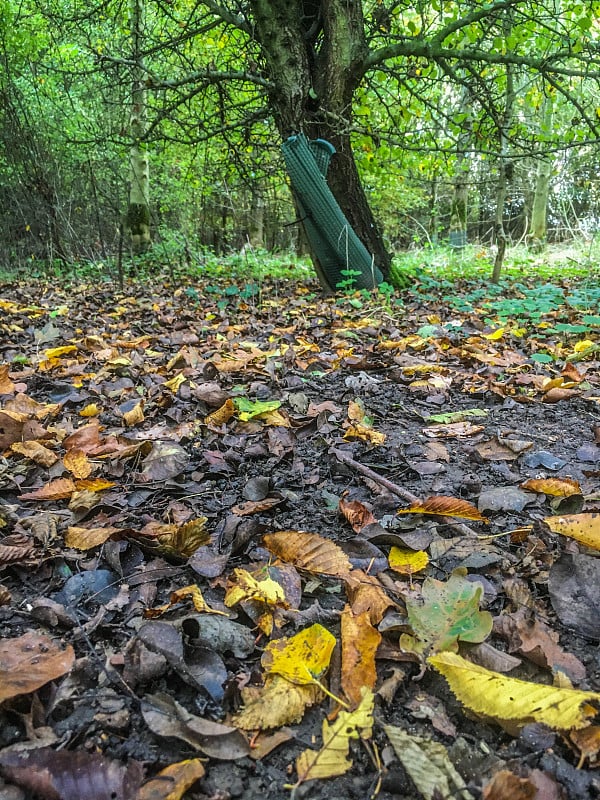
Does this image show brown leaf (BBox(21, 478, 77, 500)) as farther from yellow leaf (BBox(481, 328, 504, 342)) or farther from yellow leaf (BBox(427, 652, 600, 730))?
yellow leaf (BBox(481, 328, 504, 342))

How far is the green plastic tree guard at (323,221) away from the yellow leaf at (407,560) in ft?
13.9

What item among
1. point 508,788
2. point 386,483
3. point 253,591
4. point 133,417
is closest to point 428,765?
point 508,788

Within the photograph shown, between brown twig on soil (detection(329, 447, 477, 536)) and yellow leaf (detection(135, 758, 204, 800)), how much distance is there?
83cm

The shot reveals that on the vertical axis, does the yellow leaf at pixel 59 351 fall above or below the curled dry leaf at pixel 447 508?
above

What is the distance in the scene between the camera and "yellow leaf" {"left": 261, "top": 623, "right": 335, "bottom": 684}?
35.6 inches

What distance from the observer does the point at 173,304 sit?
523 centimetres

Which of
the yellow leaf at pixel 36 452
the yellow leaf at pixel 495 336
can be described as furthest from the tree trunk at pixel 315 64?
the yellow leaf at pixel 36 452

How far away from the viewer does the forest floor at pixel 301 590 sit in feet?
2.52

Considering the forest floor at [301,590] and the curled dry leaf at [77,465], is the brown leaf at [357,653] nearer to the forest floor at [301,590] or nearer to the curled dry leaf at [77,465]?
the forest floor at [301,590]

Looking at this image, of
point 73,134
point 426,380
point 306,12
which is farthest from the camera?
point 73,134

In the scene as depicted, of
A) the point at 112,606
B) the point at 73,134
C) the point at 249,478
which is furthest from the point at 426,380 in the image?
the point at 73,134

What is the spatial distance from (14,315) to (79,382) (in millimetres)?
2160

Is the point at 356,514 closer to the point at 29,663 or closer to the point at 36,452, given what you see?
the point at 29,663

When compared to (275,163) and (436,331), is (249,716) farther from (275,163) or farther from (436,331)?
(275,163)
